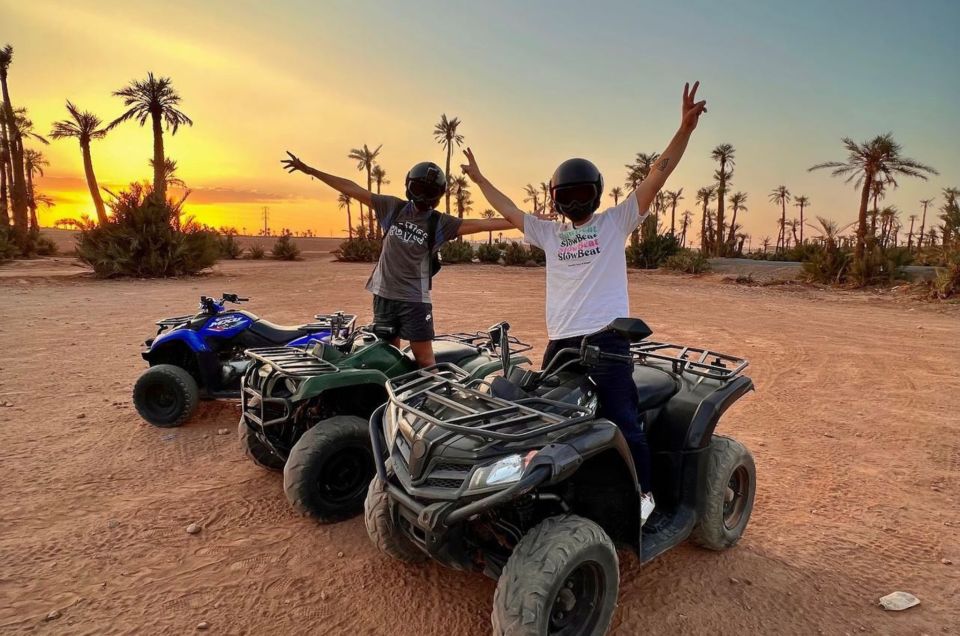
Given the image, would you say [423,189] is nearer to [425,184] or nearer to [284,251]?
[425,184]

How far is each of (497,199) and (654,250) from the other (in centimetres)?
2997

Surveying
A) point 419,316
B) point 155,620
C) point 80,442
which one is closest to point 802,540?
point 419,316

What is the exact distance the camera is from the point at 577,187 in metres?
2.83

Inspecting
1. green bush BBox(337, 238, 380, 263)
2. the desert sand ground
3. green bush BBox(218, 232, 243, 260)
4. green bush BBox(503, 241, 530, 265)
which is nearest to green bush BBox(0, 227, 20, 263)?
green bush BBox(218, 232, 243, 260)

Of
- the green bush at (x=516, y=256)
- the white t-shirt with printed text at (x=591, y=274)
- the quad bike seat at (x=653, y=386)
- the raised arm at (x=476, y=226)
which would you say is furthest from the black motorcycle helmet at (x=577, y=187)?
the green bush at (x=516, y=256)

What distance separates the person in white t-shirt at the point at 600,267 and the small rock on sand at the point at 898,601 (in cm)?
125

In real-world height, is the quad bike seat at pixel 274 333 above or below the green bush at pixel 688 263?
below

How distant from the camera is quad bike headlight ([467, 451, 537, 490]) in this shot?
1955 mm

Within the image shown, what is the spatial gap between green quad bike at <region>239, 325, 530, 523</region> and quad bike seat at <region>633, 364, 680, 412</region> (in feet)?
2.58

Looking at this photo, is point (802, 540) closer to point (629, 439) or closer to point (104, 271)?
point (629, 439)

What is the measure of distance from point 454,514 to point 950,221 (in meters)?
21.7

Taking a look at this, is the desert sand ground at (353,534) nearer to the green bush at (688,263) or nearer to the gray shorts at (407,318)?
the gray shorts at (407,318)

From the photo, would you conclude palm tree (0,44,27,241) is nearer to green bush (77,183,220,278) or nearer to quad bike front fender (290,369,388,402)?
green bush (77,183,220,278)

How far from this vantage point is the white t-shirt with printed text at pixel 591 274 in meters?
2.89
